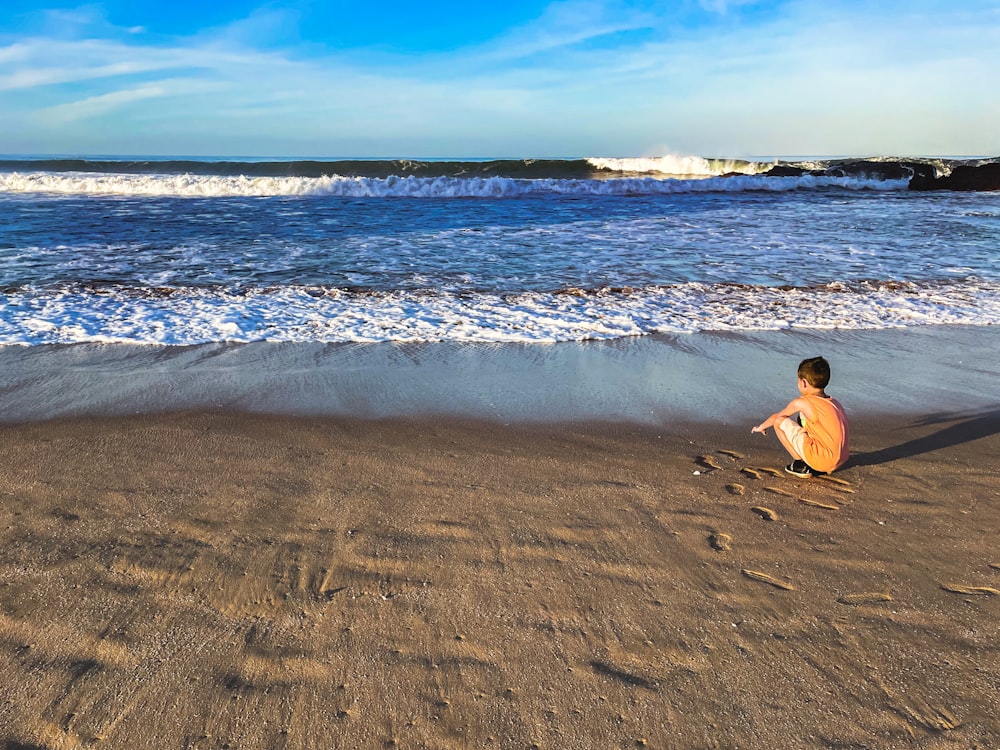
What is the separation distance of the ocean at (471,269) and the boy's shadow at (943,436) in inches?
81.7

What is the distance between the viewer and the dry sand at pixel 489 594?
1715 mm

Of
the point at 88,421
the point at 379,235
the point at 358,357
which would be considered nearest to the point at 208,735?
the point at 88,421

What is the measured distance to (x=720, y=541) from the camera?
2.56 m

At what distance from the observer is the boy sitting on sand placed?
10.1ft

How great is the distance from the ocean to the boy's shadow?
2.08m

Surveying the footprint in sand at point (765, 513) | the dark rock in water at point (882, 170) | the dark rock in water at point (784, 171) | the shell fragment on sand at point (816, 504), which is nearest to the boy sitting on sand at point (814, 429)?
the shell fragment on sand at point (816, 504)

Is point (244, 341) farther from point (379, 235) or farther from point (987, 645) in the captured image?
point (379, 235)

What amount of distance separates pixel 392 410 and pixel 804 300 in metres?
4.96

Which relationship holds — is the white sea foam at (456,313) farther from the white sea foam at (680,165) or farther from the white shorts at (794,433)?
the white sea foam at (680,165)

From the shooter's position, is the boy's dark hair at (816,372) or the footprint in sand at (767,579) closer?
the footprint in sand at (767,579)

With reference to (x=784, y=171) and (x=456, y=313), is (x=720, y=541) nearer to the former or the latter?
(x=456, y=313)

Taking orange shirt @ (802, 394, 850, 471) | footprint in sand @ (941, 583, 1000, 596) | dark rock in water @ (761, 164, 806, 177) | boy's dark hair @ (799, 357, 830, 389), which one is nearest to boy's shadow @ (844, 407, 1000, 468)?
orange shirt @ (802, 394, 850, 471)

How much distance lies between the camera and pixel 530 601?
7.11 ft

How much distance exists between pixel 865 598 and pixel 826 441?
100cm
